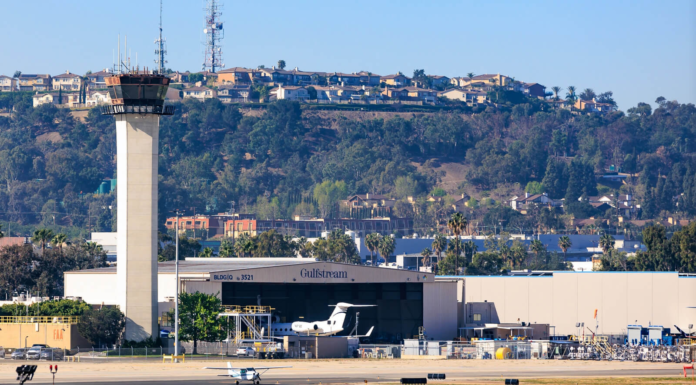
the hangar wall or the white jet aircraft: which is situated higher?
the hangar wall

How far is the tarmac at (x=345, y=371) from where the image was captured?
234ft

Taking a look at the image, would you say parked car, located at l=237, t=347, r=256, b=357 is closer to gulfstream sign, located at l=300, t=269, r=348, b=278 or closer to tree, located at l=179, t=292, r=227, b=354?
tree, located at l=179, t=292, r=227, b=354

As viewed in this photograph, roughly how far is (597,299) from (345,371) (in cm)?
4775

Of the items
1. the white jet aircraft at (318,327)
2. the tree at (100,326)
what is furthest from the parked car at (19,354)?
the white jet aircraft at (318,327)

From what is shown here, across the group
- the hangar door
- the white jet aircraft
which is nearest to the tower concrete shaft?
the white jet aircraft

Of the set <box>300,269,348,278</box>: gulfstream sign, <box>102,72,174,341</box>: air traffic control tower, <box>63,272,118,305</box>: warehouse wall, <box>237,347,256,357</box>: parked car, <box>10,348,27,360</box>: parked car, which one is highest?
<box>102,72,174,341</box>: air traffic control tower

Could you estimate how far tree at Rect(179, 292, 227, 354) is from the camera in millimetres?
98750

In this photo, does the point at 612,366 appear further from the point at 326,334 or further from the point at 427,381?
the point at 326,334

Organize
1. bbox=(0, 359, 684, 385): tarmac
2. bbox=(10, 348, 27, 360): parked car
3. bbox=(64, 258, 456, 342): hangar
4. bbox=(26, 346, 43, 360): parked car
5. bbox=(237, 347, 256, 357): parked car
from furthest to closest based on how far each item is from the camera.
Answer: bbox=(64, 258, 456, 342): hangar → bbox=(237, 347, 256, 357): parked car → bbox=(10, 348, 27, 360): parked car → bbox=(26, 346, 43, 360): parked car → bbox=(0, 359, 684, 385): tarmac

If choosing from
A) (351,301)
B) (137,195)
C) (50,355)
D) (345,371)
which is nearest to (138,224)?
(137,195)

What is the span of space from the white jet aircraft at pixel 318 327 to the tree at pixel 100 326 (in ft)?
72.9

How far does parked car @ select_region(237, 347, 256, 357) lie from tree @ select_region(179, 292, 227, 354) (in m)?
4.56

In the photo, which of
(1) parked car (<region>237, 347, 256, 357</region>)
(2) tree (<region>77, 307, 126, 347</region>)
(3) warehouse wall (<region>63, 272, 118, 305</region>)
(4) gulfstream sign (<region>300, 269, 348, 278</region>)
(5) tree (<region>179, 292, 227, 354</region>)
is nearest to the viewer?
(2) tree (<region>77, 307, 126, 347</region>)

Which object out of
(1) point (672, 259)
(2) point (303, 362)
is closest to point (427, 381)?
(2) point (303, 362)
